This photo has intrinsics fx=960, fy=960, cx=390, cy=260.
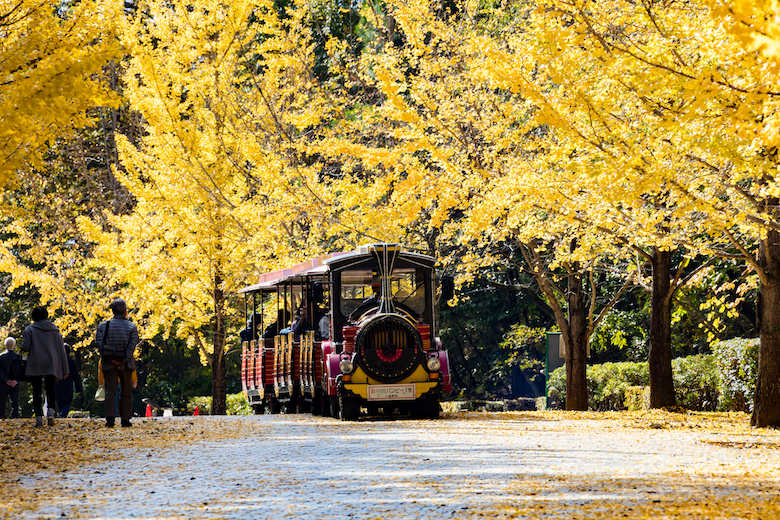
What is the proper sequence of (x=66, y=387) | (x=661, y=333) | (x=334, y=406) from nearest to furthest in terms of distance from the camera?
1. (x=661, y=333)
2. (x=334, y=406)
3. (x=66, y=387)

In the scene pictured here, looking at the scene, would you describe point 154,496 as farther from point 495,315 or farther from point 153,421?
point 495,315

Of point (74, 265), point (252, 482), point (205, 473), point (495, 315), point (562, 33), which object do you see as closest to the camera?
point (252, 482)

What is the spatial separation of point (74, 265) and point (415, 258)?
1441 centimetres

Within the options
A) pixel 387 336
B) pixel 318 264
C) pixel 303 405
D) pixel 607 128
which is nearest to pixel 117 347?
pixel 387 336

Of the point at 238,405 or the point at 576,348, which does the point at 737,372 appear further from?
the point at 238,405

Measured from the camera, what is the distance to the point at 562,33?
11039 mm

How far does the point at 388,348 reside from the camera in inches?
599

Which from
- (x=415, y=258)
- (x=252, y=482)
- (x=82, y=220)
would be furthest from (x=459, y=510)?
(x=82, y=220)

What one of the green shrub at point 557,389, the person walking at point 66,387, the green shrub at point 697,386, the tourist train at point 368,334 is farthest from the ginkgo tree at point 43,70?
the green shrub at point 557,389

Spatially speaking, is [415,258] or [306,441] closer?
[306,441]

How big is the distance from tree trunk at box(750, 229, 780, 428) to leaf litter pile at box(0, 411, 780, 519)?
0.44m

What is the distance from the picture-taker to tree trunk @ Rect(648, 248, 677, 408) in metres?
15.9


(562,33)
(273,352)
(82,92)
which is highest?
(562,33)

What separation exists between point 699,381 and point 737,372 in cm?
138
